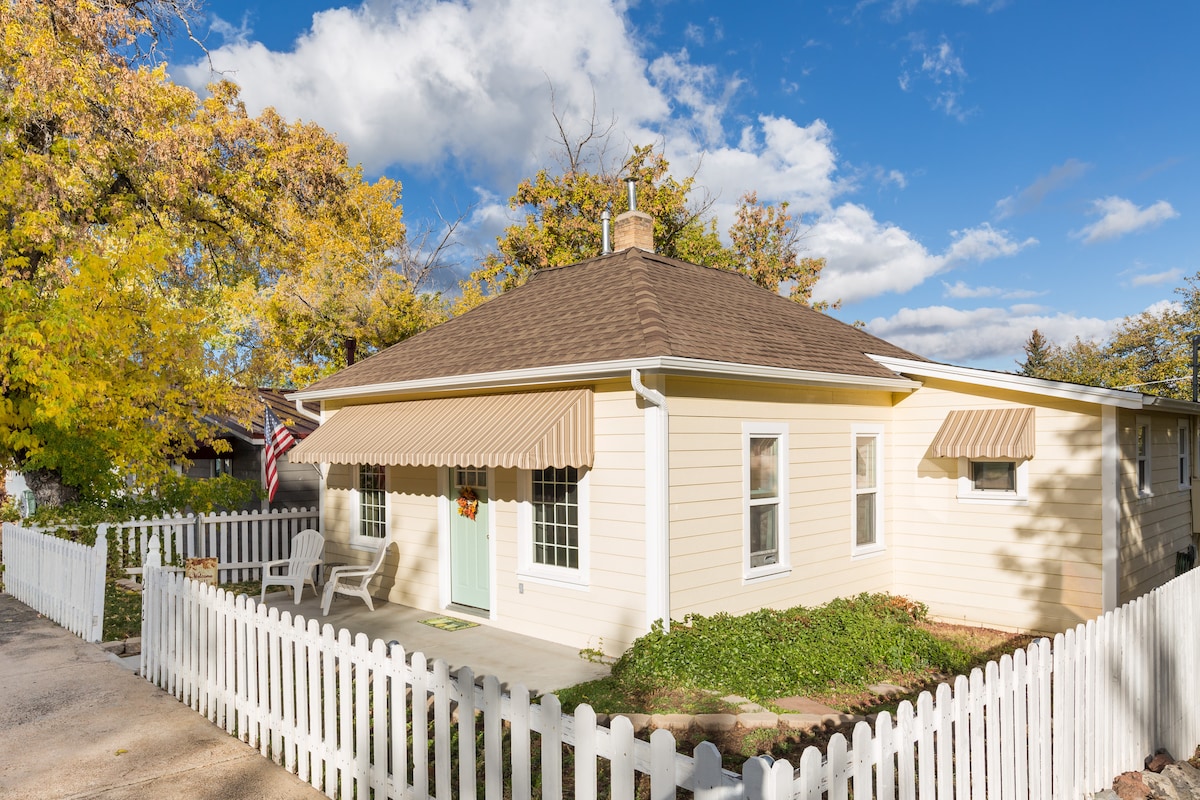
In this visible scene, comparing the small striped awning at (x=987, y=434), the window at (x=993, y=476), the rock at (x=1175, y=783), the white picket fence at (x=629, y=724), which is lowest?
the rock at (x=1175, y=783)

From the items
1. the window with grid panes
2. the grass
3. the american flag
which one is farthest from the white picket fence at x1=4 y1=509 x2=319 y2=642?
the window with grid panes

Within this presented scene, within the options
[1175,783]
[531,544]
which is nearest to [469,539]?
[531,544]

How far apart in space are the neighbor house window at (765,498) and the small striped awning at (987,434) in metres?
2.78

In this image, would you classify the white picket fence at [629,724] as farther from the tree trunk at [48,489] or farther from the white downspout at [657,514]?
the tree trunk at [48,489]

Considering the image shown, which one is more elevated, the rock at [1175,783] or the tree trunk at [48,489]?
the tree trunk at [48,489]

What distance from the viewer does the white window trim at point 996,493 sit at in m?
10.5

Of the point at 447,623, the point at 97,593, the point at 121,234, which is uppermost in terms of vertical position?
the point at 121,234

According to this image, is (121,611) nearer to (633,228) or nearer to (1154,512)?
(633,228)

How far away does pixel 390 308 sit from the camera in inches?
1027

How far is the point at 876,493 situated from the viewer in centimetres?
1157

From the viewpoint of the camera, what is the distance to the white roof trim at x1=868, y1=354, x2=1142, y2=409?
950 cm

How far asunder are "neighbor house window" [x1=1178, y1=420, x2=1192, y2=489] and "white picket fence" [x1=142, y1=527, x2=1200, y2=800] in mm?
7860

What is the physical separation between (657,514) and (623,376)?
158cm

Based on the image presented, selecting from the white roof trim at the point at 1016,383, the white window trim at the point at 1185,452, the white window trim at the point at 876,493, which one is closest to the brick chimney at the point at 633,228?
the white roof trim at the point at 1016,383
